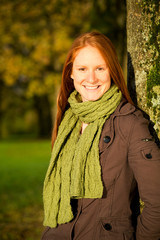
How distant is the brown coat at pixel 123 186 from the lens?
6.23 ft

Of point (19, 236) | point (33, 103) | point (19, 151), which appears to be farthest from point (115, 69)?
point (33, 103)

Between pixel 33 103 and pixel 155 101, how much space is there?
26.3 metres

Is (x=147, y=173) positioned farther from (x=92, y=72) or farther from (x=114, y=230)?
(x=92, y=72)

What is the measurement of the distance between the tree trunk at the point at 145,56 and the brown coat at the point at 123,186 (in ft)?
0.95

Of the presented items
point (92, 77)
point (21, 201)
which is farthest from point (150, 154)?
point (21, 201)

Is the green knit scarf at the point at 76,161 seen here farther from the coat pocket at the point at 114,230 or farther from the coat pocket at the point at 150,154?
the coat pocket at the point at 150,154

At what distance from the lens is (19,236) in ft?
18.2

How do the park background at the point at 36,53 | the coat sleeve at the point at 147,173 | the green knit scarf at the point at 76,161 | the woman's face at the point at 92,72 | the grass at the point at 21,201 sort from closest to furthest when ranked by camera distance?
the coat sleeve at the point at 147,173
the green knit scarf at the point at 76,161
the woman's face at the point at 92,72
the grass at the point at 21,201
the park background at the point at 36,53

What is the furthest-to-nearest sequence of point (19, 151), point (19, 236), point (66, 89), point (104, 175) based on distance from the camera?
1. point (19, 151)
2. point (19, 236)
3. point (66, 89)
4. point (104, 175)

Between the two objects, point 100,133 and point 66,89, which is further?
point 66,89

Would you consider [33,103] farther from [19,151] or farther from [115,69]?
[115,69]

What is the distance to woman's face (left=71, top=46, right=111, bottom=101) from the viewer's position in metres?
2.23

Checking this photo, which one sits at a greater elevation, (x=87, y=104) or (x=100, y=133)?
(x=87, y=104)

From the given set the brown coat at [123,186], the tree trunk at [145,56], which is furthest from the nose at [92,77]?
the tree trunk at [145,56]
